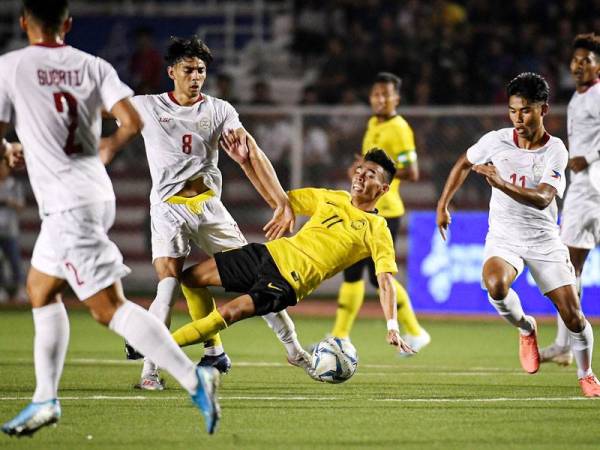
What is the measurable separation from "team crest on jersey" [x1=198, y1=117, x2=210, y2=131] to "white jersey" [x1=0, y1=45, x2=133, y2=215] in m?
2.41

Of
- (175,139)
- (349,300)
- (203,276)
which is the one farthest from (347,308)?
(175,139)

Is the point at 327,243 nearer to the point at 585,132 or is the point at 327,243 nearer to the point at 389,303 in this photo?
the point at 389,303

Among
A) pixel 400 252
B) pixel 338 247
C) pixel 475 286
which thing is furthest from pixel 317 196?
pixel 400 252

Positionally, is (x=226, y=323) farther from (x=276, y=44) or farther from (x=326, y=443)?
(x=276, y=44)

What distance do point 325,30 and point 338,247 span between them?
13.4 meters

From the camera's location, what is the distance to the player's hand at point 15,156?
21.6 feet

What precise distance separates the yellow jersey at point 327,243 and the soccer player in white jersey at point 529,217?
2.94 ft

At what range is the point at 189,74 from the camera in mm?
8586

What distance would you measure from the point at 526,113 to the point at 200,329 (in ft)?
9.28

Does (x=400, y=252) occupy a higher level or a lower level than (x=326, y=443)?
lower

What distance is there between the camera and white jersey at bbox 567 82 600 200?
1020 centimetres

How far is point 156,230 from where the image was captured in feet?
28.1

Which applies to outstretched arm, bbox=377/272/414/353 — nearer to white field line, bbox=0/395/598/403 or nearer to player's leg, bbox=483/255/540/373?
white field line, bbox=0/395/598/403

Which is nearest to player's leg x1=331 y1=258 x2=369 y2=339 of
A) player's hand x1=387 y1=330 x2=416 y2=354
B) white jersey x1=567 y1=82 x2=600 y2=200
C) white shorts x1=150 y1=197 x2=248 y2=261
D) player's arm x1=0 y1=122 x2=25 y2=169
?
white jersey x1=567 y1=82 x2=600 y2=200
